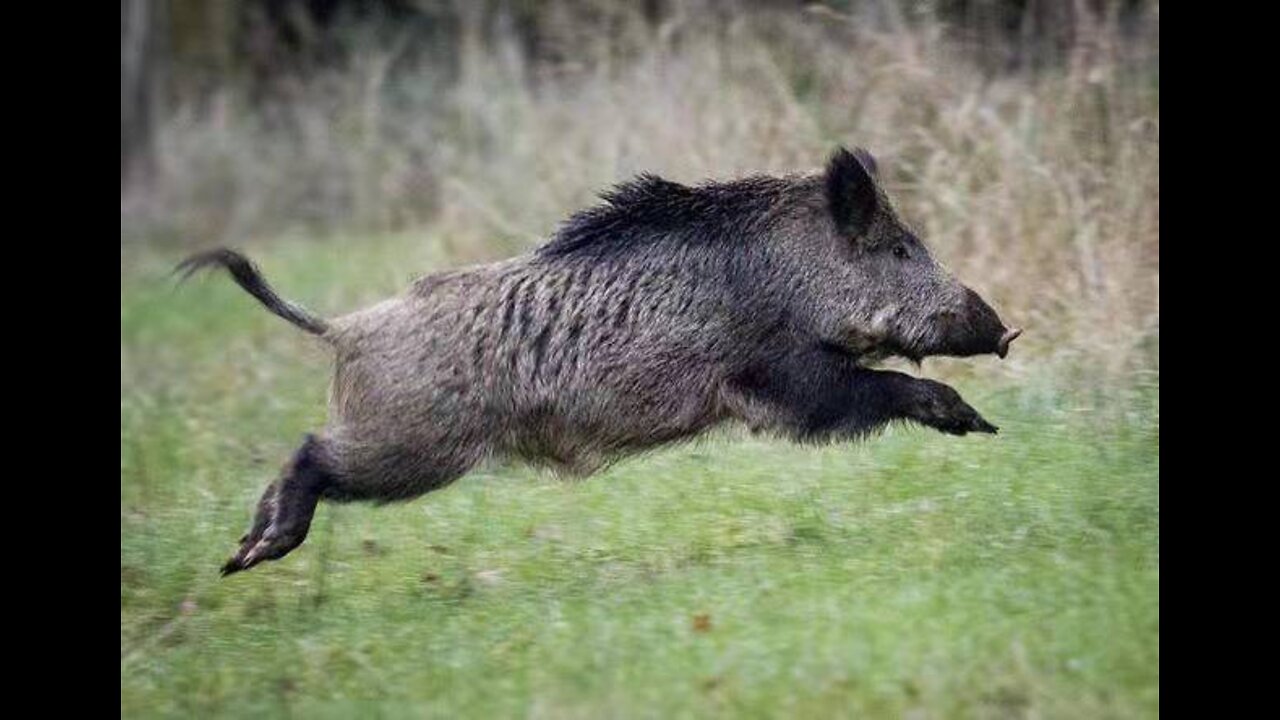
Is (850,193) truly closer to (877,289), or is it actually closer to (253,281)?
(877,289)

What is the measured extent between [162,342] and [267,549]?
6797 millimetres

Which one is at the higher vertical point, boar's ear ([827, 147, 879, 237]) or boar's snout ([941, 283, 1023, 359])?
boar's ear ([827, 147, 879, 237])

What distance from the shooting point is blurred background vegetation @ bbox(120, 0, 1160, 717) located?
485cm

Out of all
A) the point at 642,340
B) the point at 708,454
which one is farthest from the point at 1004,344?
the point at 708,454

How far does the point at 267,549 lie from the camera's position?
18.2 feet

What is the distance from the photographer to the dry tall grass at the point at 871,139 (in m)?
8.10

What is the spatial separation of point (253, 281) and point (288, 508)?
0.88 metres

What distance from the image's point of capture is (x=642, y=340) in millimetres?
5805

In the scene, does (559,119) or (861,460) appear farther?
(559,119)

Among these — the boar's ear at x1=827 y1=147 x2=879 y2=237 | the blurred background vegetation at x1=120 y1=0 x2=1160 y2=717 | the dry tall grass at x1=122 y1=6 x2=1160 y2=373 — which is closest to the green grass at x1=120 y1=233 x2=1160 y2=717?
the blurred background vegetation at x1=120 y1=0 x2=1160 y2=717

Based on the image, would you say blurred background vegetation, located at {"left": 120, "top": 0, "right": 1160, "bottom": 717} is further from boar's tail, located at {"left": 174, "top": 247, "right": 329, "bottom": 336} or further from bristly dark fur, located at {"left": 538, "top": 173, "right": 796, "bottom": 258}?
boar's tail, located at {"left": 174, "top": 247, "right": 329, "bottom": 336}

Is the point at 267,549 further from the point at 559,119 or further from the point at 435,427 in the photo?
the point at 559,119

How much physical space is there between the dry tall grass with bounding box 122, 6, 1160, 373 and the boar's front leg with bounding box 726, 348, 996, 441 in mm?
1904

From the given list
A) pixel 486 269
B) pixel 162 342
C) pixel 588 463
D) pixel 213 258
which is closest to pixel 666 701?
pixel 588 463
